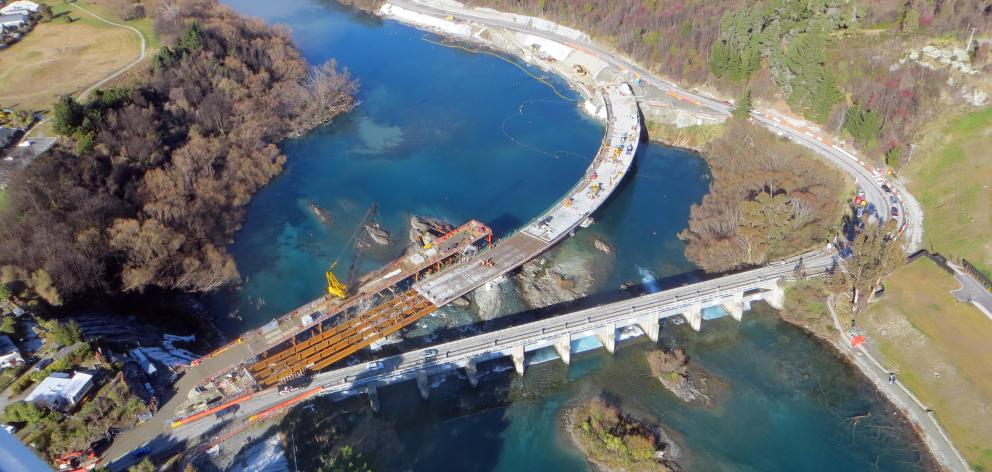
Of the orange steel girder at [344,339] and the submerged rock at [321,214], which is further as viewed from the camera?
the submerged rock at [321,214]

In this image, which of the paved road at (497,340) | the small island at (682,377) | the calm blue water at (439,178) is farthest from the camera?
the calm blue water at (439,178)

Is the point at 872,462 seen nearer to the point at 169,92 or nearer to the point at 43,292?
the point at 43,292

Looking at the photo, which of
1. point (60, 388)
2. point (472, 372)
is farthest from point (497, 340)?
point (60, 388)

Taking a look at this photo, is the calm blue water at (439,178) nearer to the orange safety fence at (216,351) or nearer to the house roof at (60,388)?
the orange safety fence at (216,351)

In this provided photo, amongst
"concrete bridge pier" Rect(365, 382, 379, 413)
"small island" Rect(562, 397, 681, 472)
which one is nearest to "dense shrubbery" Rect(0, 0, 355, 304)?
"concrete bridge pier" Rect(365, 382, 379, 413)

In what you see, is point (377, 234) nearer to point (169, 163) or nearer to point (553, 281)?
point (553, 281)

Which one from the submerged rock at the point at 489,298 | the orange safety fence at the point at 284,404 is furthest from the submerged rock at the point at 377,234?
the orange safety fence at the point at 284,404
